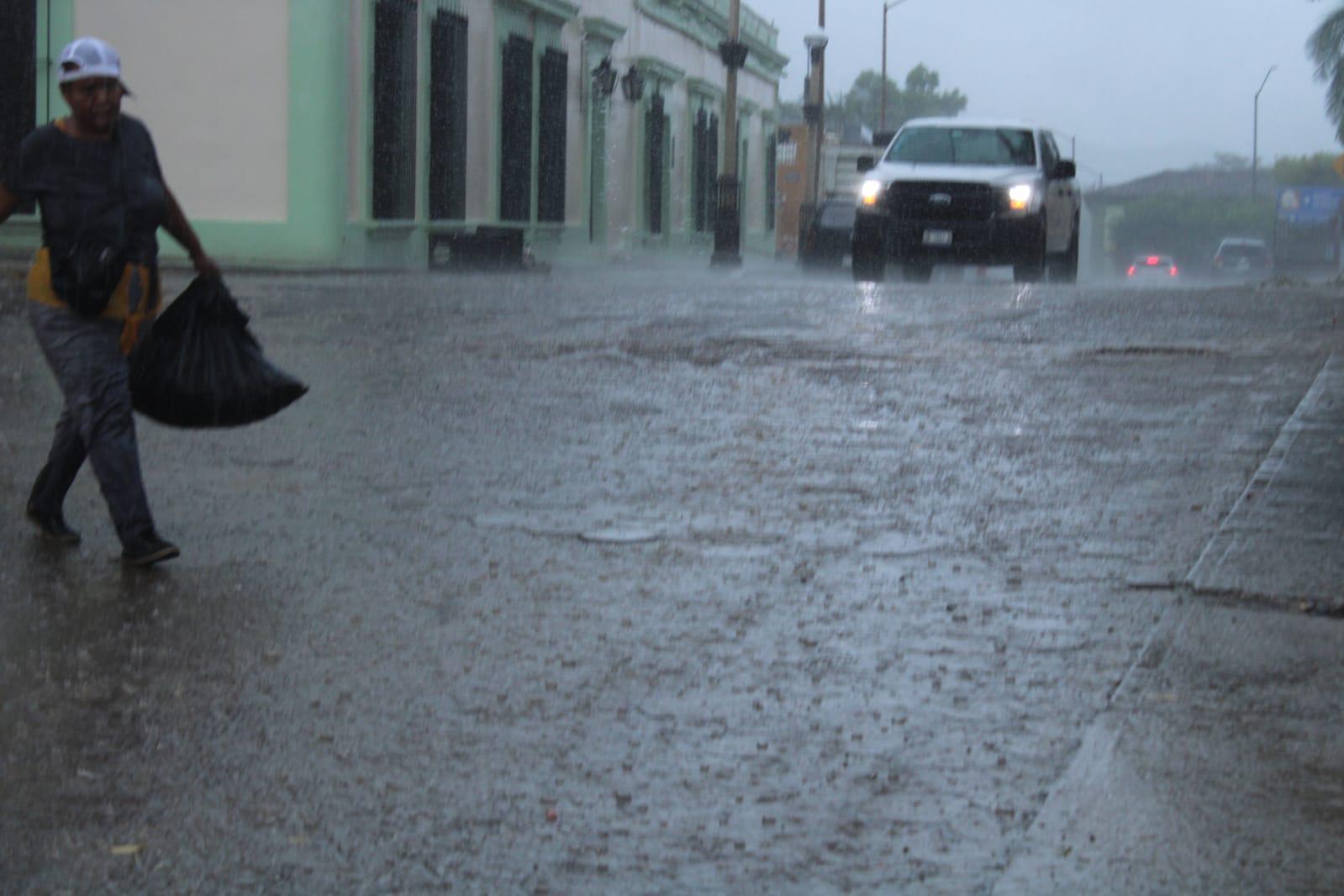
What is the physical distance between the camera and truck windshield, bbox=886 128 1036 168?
2148 cm

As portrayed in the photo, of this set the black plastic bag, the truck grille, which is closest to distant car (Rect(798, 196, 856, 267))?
the truck grille

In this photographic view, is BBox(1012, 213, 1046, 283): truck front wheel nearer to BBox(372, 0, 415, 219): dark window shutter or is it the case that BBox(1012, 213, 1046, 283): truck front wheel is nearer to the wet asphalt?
BBox(372, 0, 415, 219): dark window shutter

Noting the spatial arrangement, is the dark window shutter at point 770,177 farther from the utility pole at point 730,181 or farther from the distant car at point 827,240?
the distant car at point 827,240

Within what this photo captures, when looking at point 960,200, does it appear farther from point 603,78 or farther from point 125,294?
point 603,78

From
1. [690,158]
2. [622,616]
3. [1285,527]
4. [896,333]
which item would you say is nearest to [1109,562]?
[1285,527]

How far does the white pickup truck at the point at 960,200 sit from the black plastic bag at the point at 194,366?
14.9 meters

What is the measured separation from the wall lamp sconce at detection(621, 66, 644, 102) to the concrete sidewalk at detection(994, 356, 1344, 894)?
33613 mm

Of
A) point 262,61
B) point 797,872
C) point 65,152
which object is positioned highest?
point 262,61

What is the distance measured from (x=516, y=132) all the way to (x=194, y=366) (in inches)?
1048

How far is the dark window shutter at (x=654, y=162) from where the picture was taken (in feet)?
137

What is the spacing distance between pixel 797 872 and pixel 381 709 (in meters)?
1.32

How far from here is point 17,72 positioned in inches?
1005

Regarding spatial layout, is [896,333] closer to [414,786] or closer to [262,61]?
[414,786]

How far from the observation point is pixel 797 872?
351 centimetres
